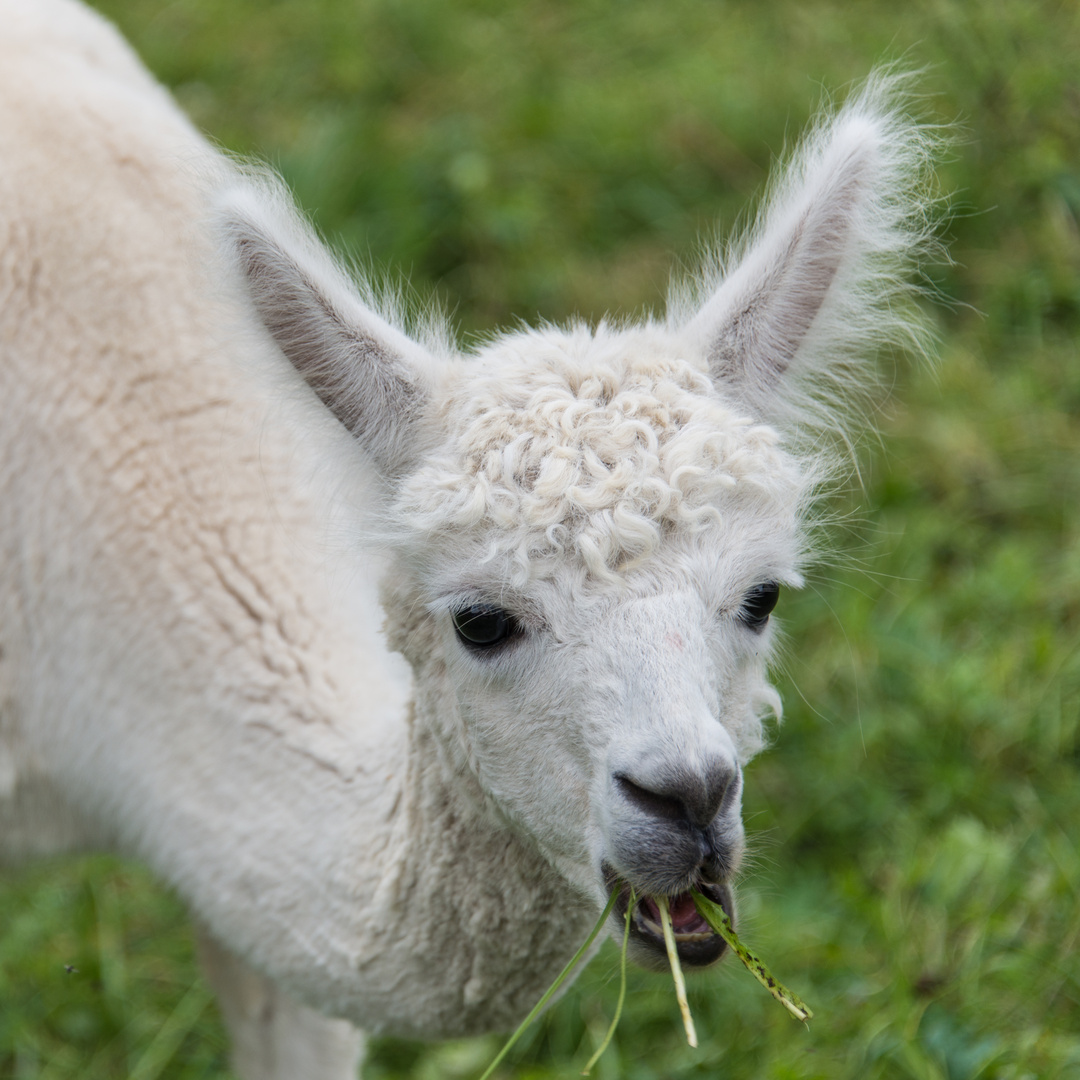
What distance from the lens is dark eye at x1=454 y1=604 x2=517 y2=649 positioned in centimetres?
224

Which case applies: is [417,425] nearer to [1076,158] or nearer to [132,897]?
[132,897]

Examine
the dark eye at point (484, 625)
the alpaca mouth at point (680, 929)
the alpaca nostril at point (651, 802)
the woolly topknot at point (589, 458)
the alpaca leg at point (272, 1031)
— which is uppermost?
the woolly topknot at point (589, 458)

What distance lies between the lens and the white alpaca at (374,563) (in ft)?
7.06

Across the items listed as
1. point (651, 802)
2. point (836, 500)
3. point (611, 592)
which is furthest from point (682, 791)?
point (836, 500)

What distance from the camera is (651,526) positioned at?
2.11m

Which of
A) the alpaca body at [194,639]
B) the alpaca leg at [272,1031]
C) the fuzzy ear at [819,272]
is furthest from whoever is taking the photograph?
the alpaca leg at [272,1031]

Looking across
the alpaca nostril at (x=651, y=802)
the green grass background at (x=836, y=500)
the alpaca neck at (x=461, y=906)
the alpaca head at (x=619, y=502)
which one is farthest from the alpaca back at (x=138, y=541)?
the alpaca nostril at (x=651, y=802)

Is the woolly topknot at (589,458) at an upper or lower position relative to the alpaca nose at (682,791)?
upper

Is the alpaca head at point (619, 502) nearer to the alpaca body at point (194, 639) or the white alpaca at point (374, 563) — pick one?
the white alpaca at point (374, 563)

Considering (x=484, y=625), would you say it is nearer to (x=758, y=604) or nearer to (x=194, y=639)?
(x=758, y=604)

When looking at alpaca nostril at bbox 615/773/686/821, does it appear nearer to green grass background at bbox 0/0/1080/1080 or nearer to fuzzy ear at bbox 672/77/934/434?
green grass background at bbox 0/0/1080/1080

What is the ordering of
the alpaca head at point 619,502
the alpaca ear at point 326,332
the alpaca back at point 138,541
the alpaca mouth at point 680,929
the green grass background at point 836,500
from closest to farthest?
the alpaca head at point 619,502 → the alpaca mouth at point 680,929 → the alpaca ear at point 326,332 → the alpaca back at point 138,541 → the green grass background at point 836,500

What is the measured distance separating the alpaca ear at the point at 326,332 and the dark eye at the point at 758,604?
2.24 ft

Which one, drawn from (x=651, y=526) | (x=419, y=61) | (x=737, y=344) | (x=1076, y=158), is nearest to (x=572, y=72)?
(x=419, y=61)
